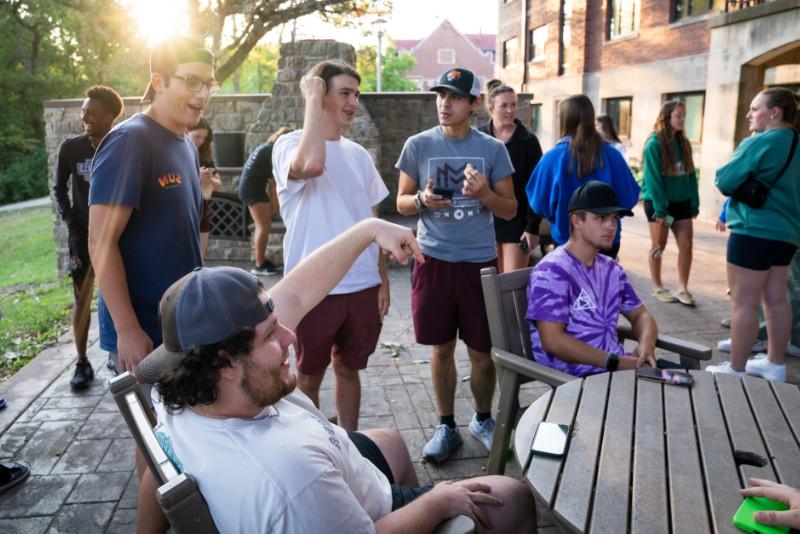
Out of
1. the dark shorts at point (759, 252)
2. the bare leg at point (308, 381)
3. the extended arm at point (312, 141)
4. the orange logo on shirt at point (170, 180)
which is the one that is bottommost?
the bare leg at point (308, 381)

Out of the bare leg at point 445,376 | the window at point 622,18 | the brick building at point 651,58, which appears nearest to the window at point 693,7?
the brick building at point 651,58

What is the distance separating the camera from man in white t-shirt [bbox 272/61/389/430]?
3.11 meters

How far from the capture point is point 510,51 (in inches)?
1154

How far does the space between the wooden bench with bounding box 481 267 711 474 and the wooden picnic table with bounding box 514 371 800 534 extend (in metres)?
0.44

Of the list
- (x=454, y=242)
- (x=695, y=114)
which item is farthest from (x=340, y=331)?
(x=695, y=114)

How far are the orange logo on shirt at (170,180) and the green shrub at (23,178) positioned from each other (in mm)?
25904

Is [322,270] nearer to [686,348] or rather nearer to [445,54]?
[686,348]

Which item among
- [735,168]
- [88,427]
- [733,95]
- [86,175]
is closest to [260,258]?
[86,175]

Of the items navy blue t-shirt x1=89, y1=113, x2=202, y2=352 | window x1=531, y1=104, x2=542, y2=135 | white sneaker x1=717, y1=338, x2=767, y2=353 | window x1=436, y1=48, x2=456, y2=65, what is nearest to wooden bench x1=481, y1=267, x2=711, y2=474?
navy blue t-shirt x1=89, y1=113, x2=202, y2=352

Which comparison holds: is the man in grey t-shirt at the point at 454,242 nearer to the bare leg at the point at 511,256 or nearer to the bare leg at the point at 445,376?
the bare leg at the point at 445,376

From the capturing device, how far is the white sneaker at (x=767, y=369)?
169 inches

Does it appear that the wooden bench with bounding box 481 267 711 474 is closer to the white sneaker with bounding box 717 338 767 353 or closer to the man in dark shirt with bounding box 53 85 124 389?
the white sneaker with bounding box 717 338 767 353

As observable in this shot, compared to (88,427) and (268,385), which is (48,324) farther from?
(268,385)

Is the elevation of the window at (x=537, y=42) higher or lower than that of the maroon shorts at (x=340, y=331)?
higher
